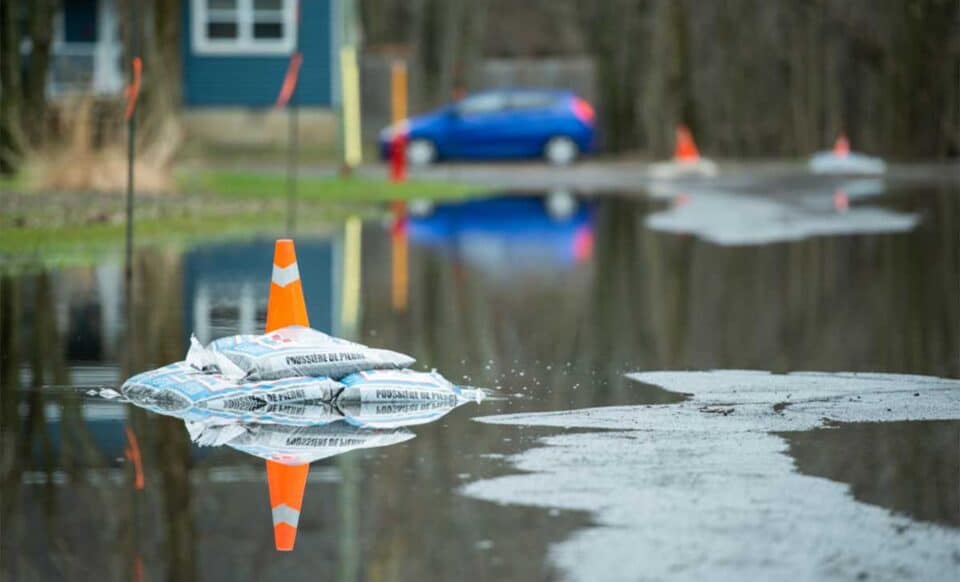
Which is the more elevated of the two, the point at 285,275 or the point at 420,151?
the point at 420,151

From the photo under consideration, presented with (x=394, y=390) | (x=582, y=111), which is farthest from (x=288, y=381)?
(x=582, y=111)

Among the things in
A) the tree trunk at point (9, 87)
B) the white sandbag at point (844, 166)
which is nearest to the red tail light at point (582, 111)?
the white sandbag at point (844, 166)

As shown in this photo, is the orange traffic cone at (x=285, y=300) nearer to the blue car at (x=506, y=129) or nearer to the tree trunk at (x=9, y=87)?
the tree trunk at (x=9, y=87)

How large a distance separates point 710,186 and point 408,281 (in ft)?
63.8

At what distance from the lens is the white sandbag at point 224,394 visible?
11.3 metres

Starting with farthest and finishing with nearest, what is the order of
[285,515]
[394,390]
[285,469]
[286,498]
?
1. [394,390]
2. [285,469]
3. [286,498]
4. [285,515]

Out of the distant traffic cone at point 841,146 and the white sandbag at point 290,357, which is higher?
the distant traffic cone at point 841,146

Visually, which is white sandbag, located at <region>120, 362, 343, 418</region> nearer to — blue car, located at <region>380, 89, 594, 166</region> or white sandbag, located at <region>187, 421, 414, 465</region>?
white sandbag, located at <region>187, 421, 414, 465</region>

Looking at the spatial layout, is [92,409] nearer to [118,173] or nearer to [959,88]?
[118,173]

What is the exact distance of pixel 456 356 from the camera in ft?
45.3

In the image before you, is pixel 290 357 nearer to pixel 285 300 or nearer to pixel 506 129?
pixel 285 300

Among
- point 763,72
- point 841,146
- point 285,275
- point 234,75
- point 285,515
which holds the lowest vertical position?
point 285,515

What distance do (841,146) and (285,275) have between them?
36393 millimetres

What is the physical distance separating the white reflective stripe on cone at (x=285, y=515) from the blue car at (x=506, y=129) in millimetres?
38680
